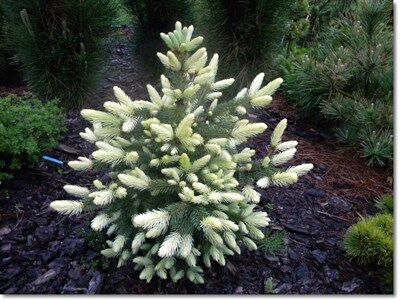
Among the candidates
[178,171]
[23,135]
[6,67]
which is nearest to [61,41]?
[23,135]

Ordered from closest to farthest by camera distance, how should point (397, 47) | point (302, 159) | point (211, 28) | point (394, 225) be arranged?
point (394, 225)
point (397, 47)
point (302, 159)
point (211, 28)

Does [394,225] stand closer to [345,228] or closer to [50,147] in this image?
[345,228]

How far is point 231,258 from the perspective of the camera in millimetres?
3133

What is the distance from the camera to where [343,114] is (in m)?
4.35

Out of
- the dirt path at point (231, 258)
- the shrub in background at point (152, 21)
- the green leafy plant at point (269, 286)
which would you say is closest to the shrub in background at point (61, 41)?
the shrub in background at point (152, 21)

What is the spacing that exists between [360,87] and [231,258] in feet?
7.78

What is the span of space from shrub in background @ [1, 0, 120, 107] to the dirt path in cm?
65

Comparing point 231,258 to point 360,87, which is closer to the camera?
point 231,258

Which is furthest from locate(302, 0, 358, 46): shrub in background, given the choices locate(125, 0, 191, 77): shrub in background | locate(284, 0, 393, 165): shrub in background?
locate(125, 0, 191, 77): shrub in background

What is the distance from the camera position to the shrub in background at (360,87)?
4.14m

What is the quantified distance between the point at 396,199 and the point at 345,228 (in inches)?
17.0

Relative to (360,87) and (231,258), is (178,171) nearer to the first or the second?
(231,258)

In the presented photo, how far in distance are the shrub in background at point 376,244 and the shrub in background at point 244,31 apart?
7.73 feet

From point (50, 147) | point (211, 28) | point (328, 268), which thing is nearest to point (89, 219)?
point (50, 147)
